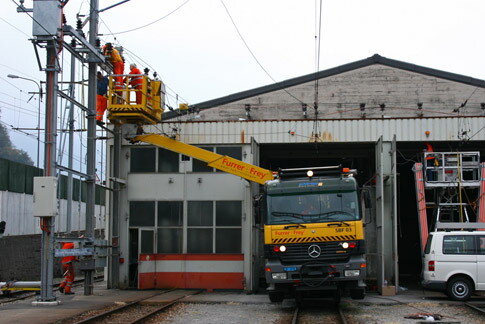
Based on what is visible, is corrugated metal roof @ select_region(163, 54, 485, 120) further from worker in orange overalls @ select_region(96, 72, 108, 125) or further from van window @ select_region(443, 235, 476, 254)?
van window @ select_region(443, 235, 476, 254)

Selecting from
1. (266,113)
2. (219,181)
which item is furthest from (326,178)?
(266,113)

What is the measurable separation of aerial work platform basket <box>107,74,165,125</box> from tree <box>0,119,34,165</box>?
75.5 m

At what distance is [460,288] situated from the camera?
16.2 m

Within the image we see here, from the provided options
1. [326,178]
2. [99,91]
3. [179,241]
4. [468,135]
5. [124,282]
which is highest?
[99,91]

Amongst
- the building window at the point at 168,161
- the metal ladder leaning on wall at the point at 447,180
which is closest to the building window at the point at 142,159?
the building window at the point at 168,161

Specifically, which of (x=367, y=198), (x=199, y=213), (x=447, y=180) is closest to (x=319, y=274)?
(x=367, y=198)

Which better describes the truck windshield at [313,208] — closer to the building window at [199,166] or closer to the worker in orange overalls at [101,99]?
the building window at [199,166]

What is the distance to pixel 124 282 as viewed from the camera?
2061 centimetres

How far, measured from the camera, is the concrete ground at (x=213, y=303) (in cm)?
1360

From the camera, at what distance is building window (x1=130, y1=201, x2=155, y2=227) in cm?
2094

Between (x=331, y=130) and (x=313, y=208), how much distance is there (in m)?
6.33

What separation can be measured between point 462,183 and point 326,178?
6.95 metres

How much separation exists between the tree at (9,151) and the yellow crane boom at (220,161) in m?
75.3

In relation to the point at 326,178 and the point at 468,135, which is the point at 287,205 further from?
the point at 468,135
